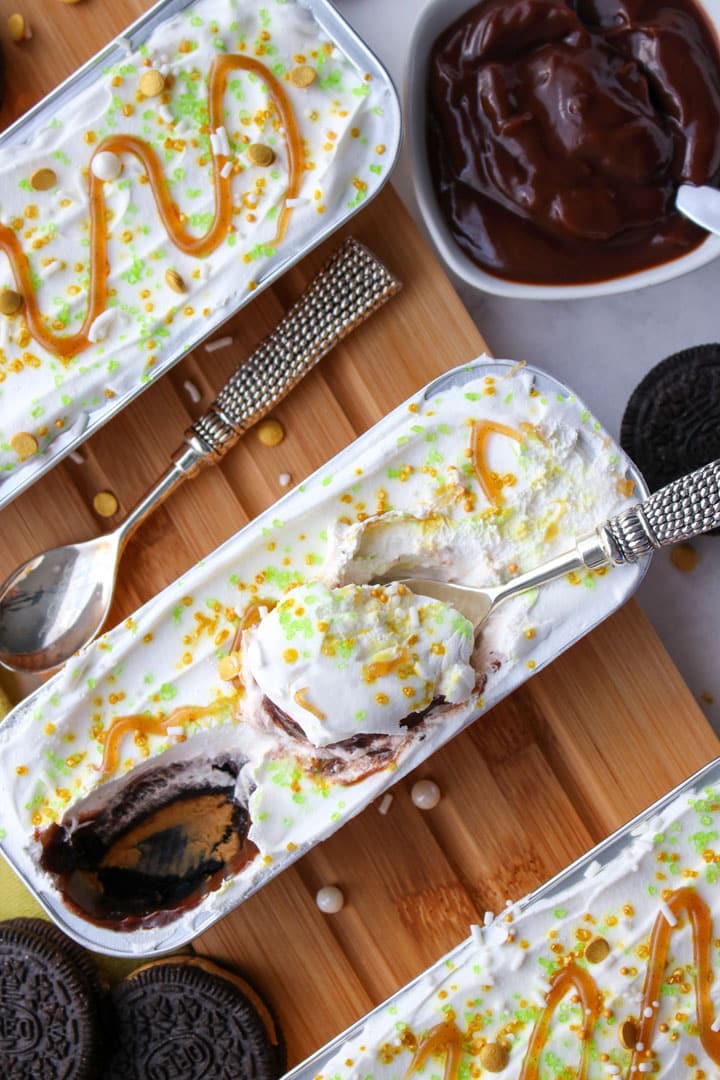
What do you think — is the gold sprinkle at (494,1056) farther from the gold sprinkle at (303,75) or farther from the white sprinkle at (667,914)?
the gold sprinkle at (303,75)

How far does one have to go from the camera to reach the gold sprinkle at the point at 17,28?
7.18 ft

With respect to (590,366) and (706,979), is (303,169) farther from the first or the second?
(706,979)

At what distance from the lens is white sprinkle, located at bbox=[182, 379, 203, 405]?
2.24 m

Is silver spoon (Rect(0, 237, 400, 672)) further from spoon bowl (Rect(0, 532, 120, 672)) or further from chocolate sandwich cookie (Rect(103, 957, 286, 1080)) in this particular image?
chocolate sandwich cookie (Rect(103, 957, 286, 1080))

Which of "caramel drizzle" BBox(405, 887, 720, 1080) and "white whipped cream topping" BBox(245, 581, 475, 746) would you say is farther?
"caramel drizzle" BBox(405, 887, 720, 1080)

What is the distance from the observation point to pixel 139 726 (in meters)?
2.03

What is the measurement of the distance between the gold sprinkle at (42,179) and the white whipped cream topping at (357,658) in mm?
1052

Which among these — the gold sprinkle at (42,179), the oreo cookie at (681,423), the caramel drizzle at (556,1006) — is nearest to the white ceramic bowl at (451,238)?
the oreo cookie at (681,423)

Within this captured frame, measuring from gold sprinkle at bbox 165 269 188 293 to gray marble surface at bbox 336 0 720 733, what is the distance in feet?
1.99

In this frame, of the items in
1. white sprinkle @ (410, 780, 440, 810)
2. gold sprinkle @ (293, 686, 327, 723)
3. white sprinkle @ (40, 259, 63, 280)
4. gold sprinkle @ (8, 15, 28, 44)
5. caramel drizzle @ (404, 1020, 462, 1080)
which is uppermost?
gold sprinkle @ (8, 15, 28, 44)

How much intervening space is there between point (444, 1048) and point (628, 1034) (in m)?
0.40

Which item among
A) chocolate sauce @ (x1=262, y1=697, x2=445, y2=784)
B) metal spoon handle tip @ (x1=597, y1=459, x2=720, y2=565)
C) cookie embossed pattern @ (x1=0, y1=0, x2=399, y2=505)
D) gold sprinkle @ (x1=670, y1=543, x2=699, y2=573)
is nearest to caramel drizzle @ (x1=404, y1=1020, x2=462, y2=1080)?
chocolate sauce @ (x1=262, y1=697, x2=445, y2=784)

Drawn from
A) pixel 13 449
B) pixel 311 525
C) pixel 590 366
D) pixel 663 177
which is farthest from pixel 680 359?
pixel 13 449

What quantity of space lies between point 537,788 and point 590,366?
1.04 m
